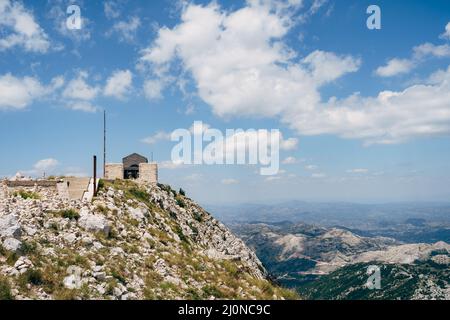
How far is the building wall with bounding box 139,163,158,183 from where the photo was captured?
5216cm

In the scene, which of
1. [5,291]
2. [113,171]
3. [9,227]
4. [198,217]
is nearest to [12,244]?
[9,227]

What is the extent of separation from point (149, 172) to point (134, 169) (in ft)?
16.1

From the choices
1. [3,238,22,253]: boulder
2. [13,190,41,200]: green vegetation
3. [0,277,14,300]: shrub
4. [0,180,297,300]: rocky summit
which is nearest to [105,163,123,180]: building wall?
[0,180,297,300]: rocky summit

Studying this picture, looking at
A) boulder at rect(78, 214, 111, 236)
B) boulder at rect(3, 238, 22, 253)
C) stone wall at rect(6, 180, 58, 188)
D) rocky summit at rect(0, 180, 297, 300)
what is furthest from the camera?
stone wall at rect(6, 180, 58, 188)

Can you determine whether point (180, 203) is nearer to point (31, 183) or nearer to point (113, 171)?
point (113, 171)

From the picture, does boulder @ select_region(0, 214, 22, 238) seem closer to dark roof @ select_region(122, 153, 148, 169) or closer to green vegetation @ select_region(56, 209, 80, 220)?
green vegetation @ select_region(56, 209, 80, 220)

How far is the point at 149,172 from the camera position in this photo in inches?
2061

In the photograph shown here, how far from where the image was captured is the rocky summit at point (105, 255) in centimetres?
2075

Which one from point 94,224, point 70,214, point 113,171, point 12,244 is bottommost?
point 12,244

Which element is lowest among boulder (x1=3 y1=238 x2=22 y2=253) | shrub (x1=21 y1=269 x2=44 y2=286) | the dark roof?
shrub (x1=21 y1=269 x2=44 y2=286)

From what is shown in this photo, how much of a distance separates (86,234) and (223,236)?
1040 inches

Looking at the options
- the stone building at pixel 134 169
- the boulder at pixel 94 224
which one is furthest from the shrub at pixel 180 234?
the stone building at pixel 134 169
